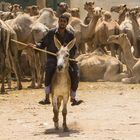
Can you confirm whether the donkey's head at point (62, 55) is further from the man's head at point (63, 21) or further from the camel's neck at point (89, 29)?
the camel's neck at point (89, 29)

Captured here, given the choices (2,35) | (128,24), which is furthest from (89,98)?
(128,24)

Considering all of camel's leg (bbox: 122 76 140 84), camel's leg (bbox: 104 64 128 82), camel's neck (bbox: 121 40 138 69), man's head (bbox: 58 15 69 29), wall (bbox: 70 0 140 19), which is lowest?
camel's leg (bbox: 122 76 140 84)

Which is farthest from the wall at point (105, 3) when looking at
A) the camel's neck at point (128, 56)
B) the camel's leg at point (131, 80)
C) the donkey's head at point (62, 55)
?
the donkey's head at point (62, 55)

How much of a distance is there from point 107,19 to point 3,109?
10.9m

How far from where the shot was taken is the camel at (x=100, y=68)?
1808cm

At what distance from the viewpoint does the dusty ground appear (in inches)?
371

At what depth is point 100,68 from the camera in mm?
18297

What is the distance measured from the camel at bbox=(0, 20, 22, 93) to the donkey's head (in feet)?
19.8

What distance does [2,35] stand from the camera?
51.4 feet

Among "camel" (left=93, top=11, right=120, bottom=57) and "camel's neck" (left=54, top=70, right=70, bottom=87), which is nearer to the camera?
"camel's neck" (left=54, top=70, right=70, bottom=87)

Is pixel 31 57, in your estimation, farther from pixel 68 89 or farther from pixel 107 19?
pixel 68 89

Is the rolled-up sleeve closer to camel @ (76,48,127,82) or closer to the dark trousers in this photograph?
the dark trousers

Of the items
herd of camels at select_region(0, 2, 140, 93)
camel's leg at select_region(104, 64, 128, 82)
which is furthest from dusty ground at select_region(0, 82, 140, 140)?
camel's leg at select_region(104, 64, 128, 82)

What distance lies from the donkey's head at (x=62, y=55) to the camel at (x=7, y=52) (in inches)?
237
